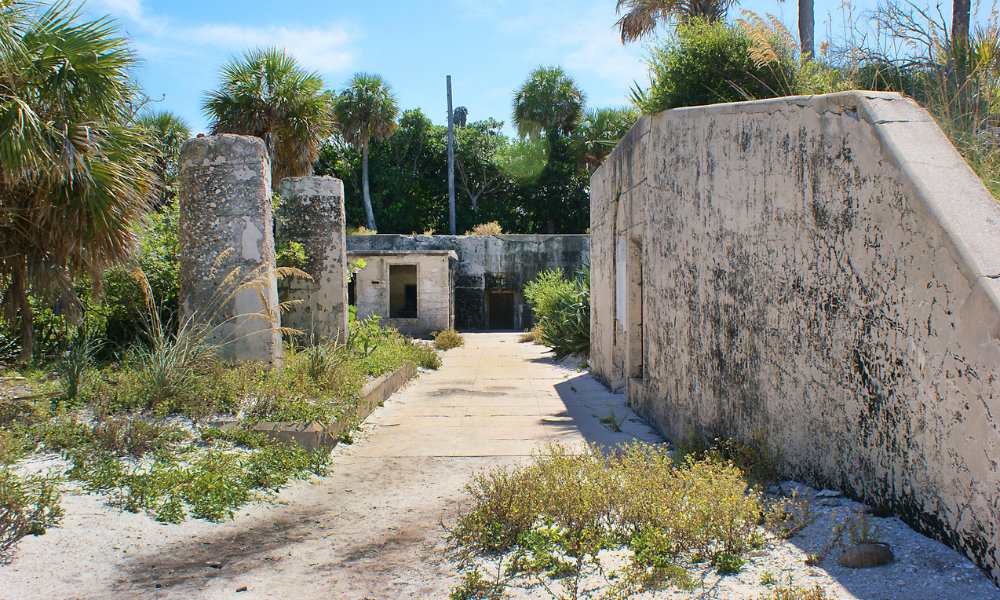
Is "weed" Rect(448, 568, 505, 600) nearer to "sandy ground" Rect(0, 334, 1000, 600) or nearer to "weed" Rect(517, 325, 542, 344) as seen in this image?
"sandy ground" Rect(0, 334, 1000, 600)

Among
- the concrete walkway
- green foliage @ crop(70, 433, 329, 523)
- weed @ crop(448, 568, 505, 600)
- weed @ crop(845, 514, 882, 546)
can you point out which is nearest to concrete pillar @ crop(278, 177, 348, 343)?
the concrete walkway

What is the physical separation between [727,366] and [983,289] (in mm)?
2069

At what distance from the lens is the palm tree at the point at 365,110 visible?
2558cm

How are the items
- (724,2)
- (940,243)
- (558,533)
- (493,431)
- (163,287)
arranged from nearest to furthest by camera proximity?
1. (940,243)
2. (558,533)
3. (493,431)
4. (163,287)
5. (724,2)

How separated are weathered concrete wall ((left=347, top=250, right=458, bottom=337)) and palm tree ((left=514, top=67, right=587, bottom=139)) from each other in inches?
577

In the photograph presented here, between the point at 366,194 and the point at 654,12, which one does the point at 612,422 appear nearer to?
the point at 654,12

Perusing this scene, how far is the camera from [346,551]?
3.20m

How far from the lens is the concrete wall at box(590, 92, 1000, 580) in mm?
2326

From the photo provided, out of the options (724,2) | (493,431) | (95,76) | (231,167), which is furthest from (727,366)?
(724,2)

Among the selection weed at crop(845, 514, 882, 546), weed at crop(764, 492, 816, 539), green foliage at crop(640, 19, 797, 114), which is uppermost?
green foliage at crop(640, 19, 797, 114)

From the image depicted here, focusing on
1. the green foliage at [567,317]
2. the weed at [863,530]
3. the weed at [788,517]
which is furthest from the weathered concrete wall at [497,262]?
the weed at [863,530]

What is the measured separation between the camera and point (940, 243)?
242cm

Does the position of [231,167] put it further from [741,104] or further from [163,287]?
[741,104]

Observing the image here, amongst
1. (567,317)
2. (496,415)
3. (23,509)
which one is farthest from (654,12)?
(23,509)
